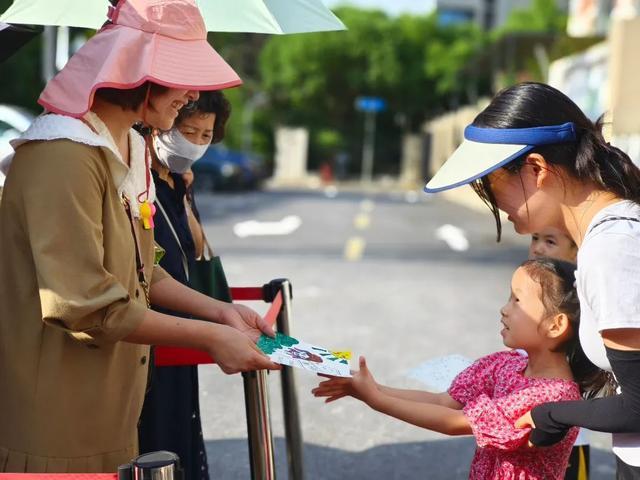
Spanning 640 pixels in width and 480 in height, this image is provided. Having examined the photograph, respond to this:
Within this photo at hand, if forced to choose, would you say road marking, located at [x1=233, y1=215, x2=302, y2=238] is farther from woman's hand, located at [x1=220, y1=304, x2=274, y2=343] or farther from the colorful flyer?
the colorful flyer

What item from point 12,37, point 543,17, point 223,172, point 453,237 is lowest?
point 453,237

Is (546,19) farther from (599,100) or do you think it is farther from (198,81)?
(198,81)

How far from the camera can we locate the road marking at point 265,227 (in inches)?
584

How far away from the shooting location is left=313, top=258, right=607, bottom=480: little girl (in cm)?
245

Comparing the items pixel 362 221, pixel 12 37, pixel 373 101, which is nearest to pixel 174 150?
pixel 12 37

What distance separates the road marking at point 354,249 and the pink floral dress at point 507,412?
9.26 m

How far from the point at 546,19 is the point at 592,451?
56.4 meters

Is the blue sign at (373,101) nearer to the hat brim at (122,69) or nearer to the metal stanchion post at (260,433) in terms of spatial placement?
the metal stanchion post at (260,433)

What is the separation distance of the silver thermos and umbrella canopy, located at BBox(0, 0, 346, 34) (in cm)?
135

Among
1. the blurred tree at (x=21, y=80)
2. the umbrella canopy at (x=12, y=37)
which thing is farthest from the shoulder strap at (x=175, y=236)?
the blurred tree at (x=21, y=80)

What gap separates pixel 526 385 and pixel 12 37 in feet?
5.40

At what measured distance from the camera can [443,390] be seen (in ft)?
9.20

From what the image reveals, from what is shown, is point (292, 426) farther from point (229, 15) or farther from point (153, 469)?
point (153, 469)

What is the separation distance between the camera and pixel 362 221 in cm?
1812
